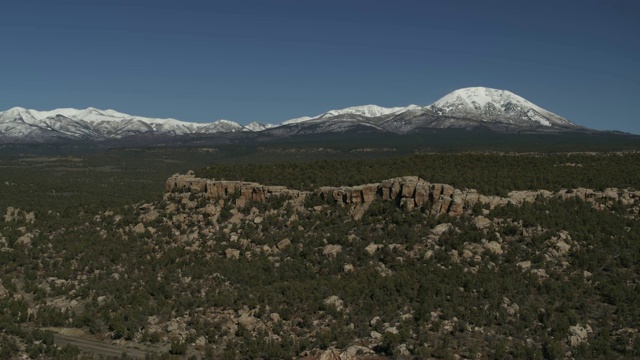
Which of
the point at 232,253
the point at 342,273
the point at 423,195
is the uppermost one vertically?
the point at 423,195

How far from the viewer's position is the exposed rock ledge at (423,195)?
55.9 metres

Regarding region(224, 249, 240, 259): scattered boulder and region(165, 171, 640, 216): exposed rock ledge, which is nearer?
region(165, 171, 640, 216): exposed rock ledge

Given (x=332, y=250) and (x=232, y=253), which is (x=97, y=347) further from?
(x=332, y=250)

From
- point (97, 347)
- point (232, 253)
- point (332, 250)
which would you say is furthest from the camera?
point (232, 253)

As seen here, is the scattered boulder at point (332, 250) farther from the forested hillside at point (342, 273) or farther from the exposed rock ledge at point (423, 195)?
the exposed rock ledge at point (423, 195)

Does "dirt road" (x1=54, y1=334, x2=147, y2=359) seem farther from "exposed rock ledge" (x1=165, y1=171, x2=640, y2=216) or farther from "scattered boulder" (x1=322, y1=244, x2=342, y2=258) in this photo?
"exposed rock ledge" (x1=165, y1=171, x2=640, y2=216)

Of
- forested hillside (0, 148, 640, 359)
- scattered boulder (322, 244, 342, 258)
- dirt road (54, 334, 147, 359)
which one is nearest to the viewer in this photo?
forested hillside (0, 148, 640, 359)

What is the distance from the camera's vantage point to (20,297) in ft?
173

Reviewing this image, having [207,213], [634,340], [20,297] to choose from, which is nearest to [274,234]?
[207,213]

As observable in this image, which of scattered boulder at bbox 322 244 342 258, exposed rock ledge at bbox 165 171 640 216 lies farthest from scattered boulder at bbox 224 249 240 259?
exposed rock ledge at bbox 165 171 640 216

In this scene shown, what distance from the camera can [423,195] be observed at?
5753cm

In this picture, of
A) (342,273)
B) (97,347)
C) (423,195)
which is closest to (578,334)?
(342,273)

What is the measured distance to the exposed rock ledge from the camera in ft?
183

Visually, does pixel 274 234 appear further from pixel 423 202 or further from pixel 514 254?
pixel 514 254
